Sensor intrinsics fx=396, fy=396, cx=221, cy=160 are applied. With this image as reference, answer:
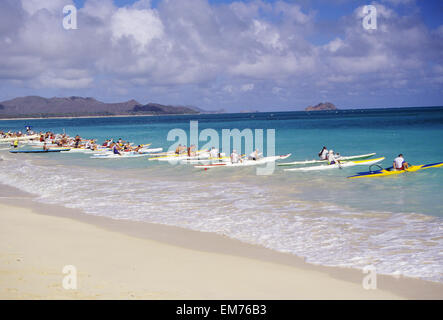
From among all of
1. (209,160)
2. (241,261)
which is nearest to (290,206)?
(241,261)

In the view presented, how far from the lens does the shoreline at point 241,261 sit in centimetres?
509

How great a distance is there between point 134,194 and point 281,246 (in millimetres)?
6805

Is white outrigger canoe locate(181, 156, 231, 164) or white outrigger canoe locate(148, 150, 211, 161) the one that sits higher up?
white outrigger canoe locate(148, 150, 211, 161)

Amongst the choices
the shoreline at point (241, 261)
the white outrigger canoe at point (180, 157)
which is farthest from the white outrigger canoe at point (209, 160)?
the shoreline at point (241, 261)

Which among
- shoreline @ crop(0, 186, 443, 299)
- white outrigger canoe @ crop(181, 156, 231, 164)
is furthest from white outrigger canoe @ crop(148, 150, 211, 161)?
shoreline @ crop(0, 186, 443, 299)

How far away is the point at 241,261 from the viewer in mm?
6395

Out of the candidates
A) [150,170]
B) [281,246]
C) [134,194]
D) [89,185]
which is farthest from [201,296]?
[150,170]

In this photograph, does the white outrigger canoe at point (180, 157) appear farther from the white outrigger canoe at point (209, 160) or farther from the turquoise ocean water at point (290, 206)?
the turquoise ocean water at point (290, 206)

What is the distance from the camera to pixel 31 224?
8.66 m

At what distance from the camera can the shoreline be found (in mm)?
5090

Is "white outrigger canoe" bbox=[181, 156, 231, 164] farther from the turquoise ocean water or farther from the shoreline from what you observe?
the shoreline

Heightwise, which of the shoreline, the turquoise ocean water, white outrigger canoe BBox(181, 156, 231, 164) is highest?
white outrigger canoe BBox(181, 156, 231, 164)

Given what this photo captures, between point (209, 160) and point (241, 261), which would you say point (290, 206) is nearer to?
point (241, 261)

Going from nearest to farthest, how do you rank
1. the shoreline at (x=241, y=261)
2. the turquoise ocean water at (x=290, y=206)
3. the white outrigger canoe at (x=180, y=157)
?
the shoreline at (x=241, y=261) < the turquoise ocean water at (x=290, y=206) < the white outrigger canoe at (x=180, y=157)
